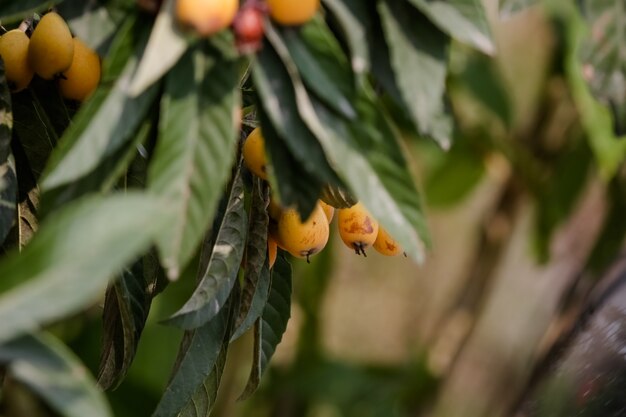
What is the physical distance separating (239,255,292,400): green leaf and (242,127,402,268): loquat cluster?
48mm

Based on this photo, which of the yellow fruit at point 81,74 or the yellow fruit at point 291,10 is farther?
the yellow fruit at point 81,74

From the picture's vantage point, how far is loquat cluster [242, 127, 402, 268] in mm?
738

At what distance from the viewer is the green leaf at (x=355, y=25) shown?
61 cm

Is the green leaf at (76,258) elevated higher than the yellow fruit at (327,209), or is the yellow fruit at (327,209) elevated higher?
the green leaf at (76,258)

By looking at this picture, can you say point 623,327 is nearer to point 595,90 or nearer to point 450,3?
point 595,90

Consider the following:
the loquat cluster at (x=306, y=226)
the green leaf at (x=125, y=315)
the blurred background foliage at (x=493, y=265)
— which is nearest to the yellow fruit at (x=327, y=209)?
the loquat cluster at (x=306, y=226)

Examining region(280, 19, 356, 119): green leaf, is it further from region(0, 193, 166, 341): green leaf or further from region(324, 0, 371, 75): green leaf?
region(0, 193, 166, 341): green leaf

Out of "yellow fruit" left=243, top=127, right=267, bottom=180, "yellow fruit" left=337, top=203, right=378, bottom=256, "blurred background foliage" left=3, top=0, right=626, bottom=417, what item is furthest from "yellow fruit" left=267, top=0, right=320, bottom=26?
"blurred background foliage" left=3, top=0, right=626, bottom=417

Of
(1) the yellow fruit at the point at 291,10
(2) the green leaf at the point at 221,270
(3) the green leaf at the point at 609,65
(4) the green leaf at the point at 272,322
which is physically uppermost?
(1) the yellow fruit at the point at 291,10

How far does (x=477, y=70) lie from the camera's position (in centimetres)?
221

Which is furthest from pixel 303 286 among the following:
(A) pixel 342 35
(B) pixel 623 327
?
(A) pixel 342 35

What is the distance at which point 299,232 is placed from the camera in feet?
2.55

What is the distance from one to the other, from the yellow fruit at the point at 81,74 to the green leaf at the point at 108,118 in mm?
156

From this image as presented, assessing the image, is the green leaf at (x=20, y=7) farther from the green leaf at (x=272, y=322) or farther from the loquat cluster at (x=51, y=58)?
the green leaf at (x=272, y=322)
